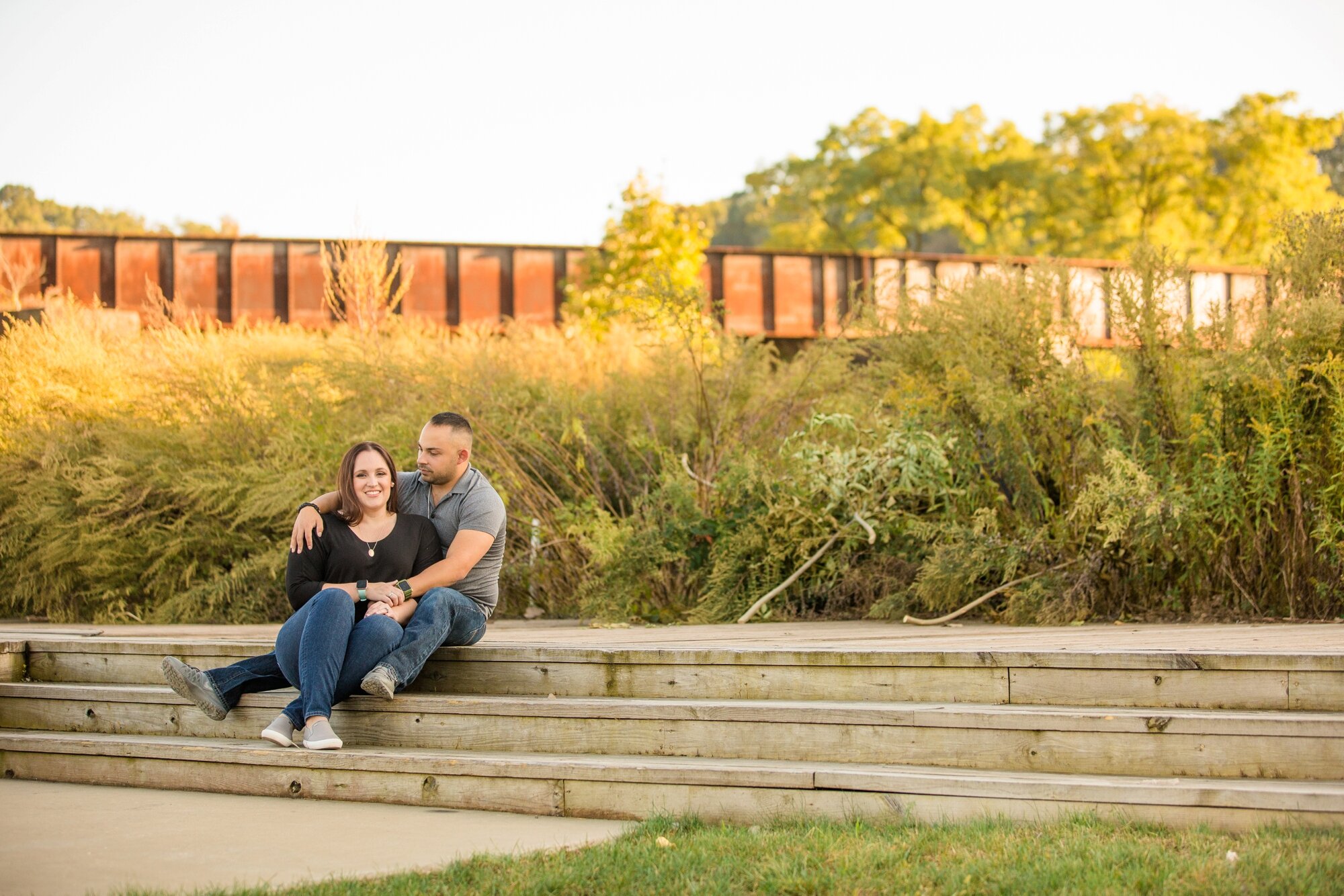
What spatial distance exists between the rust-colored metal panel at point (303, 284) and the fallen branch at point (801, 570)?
11846mm

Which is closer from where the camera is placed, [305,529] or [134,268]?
[305,529]

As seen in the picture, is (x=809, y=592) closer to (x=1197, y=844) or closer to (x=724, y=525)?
(x=724, y=525)

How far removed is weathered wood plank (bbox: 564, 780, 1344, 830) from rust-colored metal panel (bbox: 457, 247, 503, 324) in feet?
45.4

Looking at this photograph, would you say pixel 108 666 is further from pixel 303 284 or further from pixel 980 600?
pixel 303 284

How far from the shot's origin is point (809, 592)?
6738 mm

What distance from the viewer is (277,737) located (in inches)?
171

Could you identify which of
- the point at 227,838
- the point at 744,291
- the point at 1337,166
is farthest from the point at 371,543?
the point at 1337,166

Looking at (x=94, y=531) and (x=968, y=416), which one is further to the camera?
(x=94, y=531)

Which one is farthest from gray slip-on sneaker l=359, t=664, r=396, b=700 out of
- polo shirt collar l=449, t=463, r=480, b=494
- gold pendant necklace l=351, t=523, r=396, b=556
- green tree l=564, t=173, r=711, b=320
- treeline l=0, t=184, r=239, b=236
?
treeline l=0, t=184, r=239, b=236

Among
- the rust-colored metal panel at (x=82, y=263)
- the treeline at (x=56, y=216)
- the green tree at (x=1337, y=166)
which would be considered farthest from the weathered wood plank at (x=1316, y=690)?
the green tree at (x=1337, y=166)

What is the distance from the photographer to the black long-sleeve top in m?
4.74

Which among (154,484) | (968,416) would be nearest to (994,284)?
(968,416)

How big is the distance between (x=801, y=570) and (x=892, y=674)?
7.62 feet

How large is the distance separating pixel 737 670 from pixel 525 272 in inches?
557
